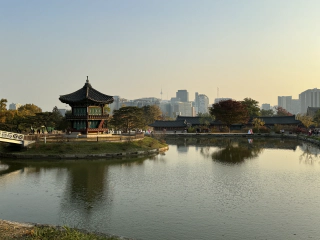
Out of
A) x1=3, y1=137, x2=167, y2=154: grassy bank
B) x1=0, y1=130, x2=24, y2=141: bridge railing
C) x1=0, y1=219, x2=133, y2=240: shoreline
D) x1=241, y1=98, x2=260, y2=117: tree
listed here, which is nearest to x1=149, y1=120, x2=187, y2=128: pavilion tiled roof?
x1=241, y1=98, x2=260, y2=117: tree

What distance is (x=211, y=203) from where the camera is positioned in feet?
67.3

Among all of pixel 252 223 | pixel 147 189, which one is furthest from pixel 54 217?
pixel 252 223

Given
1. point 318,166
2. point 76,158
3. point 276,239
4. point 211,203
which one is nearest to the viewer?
point 276,239

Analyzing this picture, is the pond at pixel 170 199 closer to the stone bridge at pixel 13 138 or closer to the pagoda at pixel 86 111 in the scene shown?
the stone bridge at pixel 13 138

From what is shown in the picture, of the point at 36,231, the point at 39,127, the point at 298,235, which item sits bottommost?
the point at 298,235

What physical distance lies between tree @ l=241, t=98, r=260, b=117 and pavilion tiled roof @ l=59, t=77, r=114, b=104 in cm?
6735

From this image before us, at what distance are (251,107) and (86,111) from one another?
2925 inches

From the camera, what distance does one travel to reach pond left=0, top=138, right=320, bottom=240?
16219mm

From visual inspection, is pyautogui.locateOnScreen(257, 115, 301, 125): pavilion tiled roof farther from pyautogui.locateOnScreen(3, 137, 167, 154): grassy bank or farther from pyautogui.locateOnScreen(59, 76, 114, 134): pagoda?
pyautogui.locateOnScreen(3, 137, 167, 154): grassy bank

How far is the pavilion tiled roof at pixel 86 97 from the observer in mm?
50112

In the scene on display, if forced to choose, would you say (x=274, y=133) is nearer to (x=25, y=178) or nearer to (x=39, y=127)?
(x=39, y=127)

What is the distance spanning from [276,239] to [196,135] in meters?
70.6

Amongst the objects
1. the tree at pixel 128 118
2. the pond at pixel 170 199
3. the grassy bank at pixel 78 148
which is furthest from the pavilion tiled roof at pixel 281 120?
the grassy bank at pixel 78 148

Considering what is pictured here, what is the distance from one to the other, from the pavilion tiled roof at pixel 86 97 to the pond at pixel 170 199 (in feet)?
54.3
